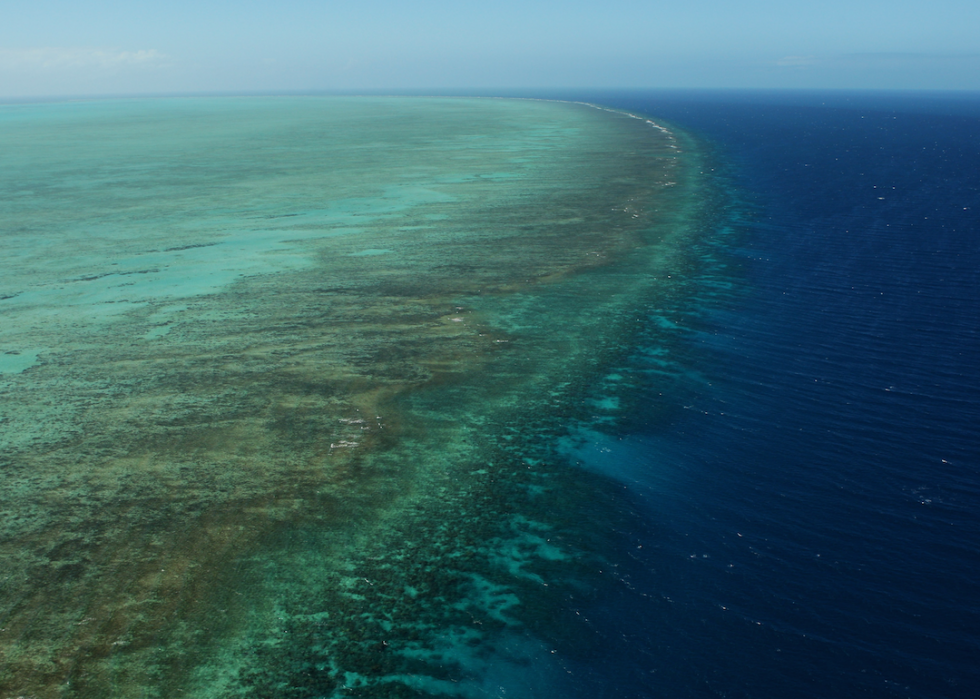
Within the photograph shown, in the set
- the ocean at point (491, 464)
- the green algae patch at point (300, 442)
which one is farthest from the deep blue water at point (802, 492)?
the green algae patch at point (300, 442)

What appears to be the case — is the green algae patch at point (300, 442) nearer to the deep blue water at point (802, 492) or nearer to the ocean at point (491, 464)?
the ocean at point (491, 464)

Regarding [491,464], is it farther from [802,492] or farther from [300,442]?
[802,492]

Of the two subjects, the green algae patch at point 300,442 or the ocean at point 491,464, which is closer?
the ocean at point 491,464

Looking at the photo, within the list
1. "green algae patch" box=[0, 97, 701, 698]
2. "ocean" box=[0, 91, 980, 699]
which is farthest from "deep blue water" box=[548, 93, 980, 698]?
"green algae patch" box=[0, 97, 701, 698]

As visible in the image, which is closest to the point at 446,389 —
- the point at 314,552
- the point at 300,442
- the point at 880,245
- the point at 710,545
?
the point at 300,442

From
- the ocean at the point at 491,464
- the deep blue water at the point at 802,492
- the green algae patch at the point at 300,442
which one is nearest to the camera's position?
the deep blue water at the point at 802,492

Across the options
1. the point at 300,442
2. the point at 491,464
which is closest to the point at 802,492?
the point at 491,464
